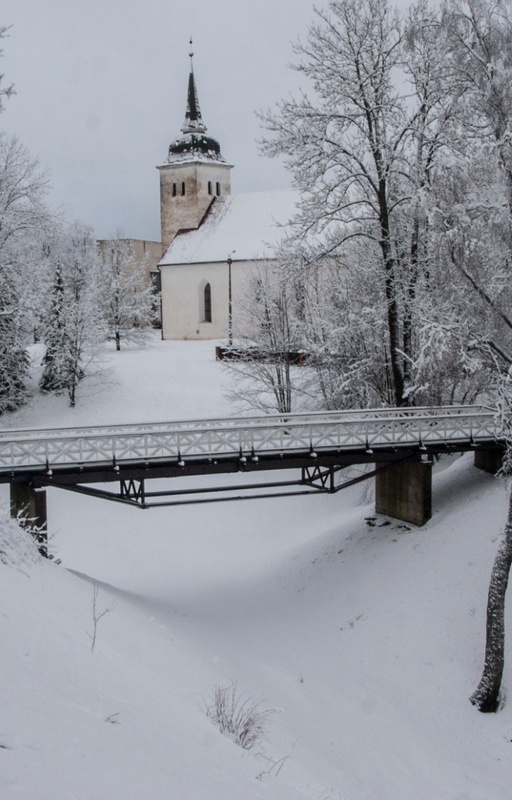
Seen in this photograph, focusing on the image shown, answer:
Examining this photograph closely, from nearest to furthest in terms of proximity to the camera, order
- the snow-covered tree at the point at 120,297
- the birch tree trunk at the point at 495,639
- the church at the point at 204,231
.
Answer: the birch tree trunk at the point at 495,639, the snow-covered tree at the point at 120,297, the church at the point at 204,231

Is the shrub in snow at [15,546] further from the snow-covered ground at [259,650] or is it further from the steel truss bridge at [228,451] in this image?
the steel truss bridge at [228,451]

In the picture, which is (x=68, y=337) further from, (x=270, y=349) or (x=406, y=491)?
(x=406, y=491)

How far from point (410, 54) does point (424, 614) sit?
13645 mm

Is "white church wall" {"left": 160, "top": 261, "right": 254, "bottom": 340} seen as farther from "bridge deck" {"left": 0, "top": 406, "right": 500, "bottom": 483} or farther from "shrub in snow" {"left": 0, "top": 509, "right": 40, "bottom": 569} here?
"shrub in snow" {"left": 0, "top": 509, "right": 40, "bottom": 569}

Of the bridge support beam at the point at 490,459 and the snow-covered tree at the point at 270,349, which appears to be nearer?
the bridge support beam at the point at 490,459

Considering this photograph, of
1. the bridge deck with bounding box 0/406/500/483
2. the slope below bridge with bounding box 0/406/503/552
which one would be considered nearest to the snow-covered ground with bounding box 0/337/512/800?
the slope below bridge with bounding box 0/406/503/552

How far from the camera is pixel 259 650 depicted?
16.9 metres

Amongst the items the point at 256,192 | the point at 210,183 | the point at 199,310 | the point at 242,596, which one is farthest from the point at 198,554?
the point at 210,183

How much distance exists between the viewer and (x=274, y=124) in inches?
768

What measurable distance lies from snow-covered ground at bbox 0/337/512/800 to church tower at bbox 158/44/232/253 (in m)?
32.4

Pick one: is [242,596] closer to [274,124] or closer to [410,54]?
[274,124]

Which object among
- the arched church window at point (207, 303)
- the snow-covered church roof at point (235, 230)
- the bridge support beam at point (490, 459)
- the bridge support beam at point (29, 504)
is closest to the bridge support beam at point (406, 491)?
the bridge support beam at point (490, 459)

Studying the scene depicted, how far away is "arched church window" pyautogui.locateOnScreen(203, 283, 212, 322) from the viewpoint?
172 ft

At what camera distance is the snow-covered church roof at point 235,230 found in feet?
163
